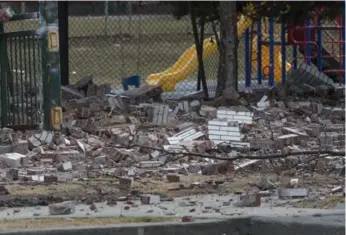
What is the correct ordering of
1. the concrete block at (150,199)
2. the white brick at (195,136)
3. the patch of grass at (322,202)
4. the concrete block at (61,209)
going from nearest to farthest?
1. the concrete block at (61,209)
2. the patch of grass at (322,202)
3. the concrete block at (150,199)
4. the white brick at (195,136)

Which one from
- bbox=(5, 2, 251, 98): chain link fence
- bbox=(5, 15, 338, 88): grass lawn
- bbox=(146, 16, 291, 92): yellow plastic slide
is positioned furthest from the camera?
bbox=(5, 15, 338, 88): grass lawn

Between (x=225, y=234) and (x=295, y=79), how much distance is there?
8.43m

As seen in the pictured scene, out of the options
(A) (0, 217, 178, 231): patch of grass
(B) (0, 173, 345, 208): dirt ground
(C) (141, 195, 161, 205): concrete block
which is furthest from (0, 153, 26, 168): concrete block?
(A) (0, 217, 178, 231): patch of grass

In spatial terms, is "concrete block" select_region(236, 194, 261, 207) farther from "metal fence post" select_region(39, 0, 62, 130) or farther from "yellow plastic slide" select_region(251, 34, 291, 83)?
"yellow plastic slide" select_region(251, 34, 291, 83)

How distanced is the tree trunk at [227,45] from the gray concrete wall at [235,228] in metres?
6.45

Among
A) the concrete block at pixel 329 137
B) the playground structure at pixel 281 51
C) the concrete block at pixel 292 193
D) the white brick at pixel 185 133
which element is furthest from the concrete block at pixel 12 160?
the playground structure at pixel 281 51

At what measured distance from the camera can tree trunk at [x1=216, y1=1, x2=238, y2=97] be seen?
Answer: 12.5 metres

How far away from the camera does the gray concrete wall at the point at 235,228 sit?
608 cm

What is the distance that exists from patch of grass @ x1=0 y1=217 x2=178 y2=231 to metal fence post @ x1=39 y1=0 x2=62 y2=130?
13.0 feet

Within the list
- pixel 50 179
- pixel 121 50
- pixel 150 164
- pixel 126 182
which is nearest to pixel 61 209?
pixel 126 182

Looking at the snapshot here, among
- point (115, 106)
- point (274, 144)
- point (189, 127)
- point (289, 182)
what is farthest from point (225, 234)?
point (115, 106)

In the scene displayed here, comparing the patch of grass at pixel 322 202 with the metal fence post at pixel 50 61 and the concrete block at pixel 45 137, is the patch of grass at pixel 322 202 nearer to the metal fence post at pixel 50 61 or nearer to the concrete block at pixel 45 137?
the concrete block at pixel 45 137

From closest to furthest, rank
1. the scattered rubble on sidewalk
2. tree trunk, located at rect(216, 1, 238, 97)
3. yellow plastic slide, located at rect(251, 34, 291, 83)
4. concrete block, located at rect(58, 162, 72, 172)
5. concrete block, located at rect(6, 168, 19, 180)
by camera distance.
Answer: concrete block, located at rect(6, 168, 19, 180), the scattered rubble on sidewalk, concrete block, located at rect(58, 162, 72, 172), tree trunk, located at rect(216, 1, 238, 97), yellow plastic slide, located at rect(251, 34, 291, 83)

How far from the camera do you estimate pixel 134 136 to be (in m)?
9.75
